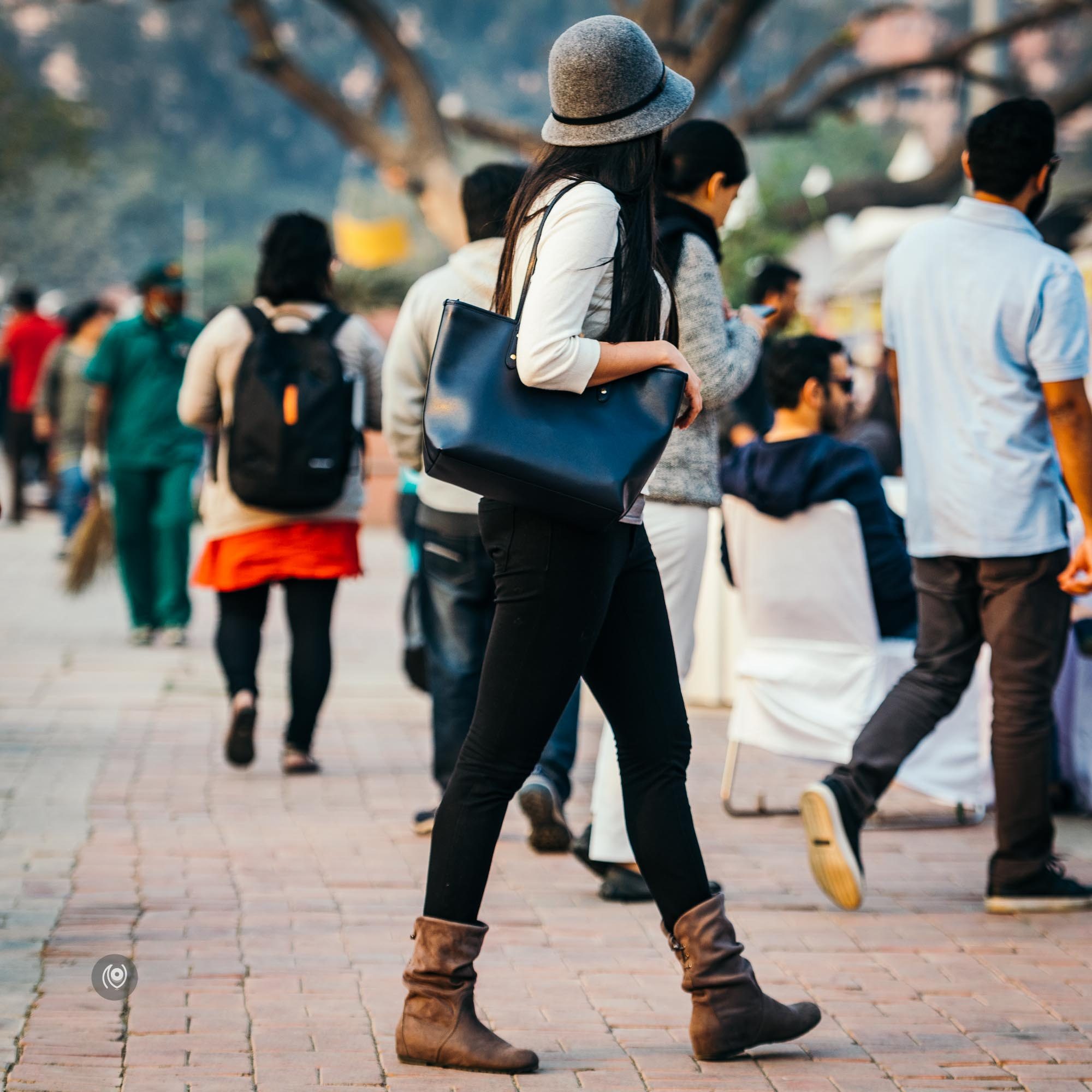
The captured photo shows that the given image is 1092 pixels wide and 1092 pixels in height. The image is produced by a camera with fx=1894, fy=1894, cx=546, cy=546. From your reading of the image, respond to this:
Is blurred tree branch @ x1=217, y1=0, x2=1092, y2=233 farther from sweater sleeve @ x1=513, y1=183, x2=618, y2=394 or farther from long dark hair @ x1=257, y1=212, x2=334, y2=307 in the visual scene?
sweater sleeve @ x1=513, y1=183, x2=618, y2=394

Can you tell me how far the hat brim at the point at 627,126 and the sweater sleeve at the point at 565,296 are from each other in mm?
156

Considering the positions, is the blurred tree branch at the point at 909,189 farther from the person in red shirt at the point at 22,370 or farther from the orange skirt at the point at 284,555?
the orange skirt at the point at 284,555

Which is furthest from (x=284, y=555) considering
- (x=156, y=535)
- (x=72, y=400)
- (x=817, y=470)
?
(x=72, y=400)

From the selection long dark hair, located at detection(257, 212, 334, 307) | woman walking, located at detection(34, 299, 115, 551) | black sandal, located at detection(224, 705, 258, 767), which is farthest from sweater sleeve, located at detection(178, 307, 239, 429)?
woman walking, located at detection(34, 299, 115, 551)

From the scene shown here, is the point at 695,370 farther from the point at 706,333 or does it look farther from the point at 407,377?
the point at 407,377

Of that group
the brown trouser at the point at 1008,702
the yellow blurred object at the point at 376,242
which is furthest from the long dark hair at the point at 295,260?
the yellow blurred object at the point at 376,242

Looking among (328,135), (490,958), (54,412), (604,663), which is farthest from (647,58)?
(328,135)

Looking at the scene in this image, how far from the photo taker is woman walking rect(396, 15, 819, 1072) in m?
3.25

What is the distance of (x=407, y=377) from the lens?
17.5 ft

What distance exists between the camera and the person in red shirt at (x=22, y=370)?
57.3 ft

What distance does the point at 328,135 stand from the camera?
8744cm

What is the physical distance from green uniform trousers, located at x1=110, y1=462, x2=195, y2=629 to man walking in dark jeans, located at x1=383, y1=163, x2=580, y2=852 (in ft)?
13.3

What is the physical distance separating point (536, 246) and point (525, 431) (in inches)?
12.8

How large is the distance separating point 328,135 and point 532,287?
86864 mm
